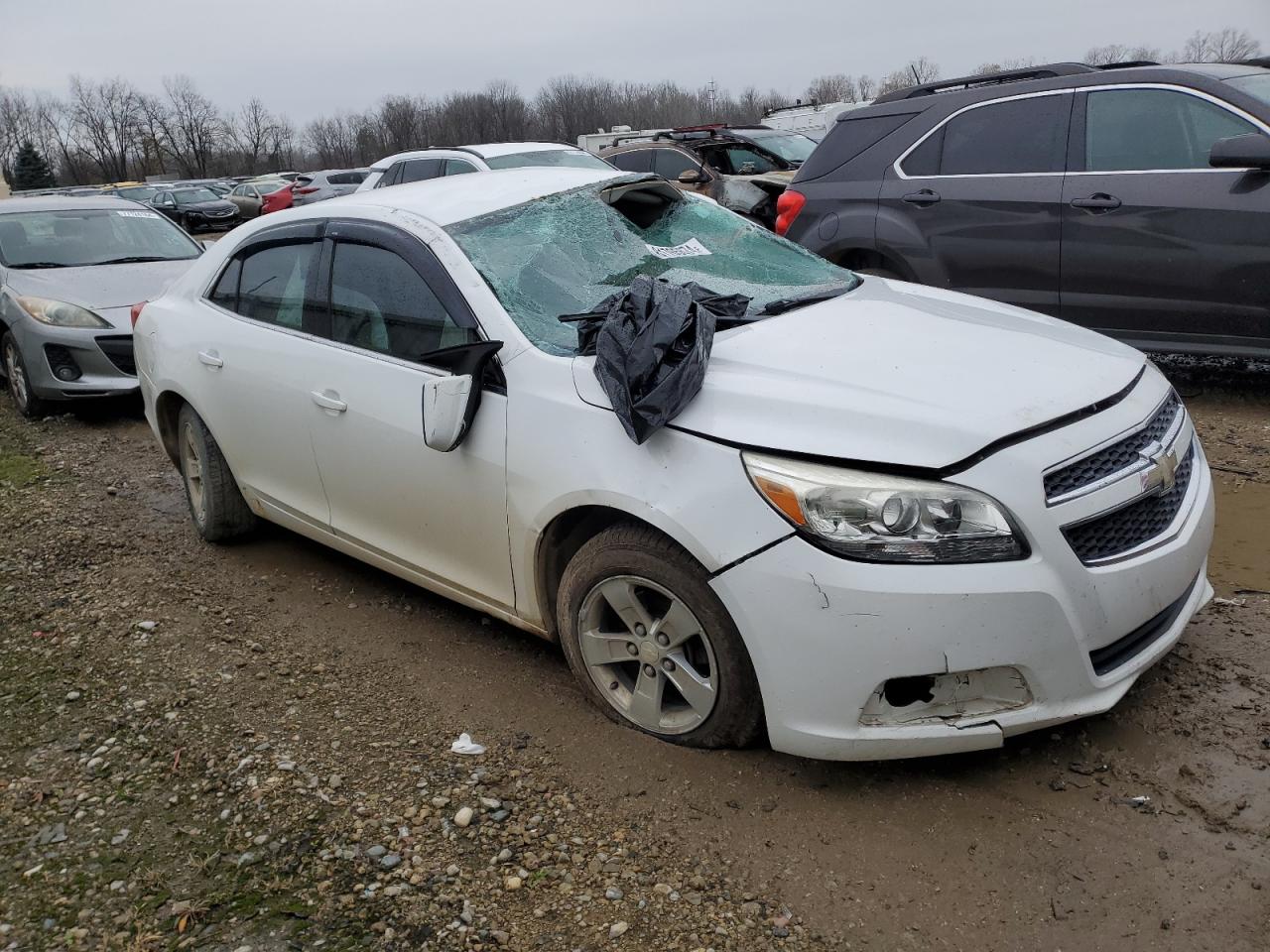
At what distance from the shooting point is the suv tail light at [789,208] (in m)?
6.89

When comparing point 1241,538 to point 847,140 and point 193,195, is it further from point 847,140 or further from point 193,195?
point 193,195

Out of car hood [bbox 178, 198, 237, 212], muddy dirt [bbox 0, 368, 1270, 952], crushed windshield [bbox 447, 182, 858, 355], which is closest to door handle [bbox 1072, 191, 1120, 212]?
muddy dirt [bbox 0, 368, 1270, 952]

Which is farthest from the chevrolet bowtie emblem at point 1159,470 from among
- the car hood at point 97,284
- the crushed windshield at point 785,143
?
the crushed windshield at point 785,143

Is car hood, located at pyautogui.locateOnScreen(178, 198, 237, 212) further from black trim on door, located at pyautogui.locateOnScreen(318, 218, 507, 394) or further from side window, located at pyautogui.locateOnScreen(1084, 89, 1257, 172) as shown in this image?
black trim on door, located at pyautogui.locateOnScreen(318, 218, 507, 394)

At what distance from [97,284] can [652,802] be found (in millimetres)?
7072

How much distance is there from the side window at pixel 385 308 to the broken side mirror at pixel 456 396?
13 centimetres

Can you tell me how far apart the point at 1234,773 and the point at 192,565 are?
422 centimetres

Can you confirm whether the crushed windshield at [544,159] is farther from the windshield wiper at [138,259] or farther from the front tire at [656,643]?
the front tire at [656,643]

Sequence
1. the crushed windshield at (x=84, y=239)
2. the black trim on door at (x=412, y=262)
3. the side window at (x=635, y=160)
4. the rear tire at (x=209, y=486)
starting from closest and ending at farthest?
the black trim on door at (x=412, y=262) → the rear tire at (x=209, y=486) → the crushed windshield at (x=84, y=239) → the side window at (x=635, y=160)

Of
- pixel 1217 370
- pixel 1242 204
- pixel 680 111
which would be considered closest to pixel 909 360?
pixel 1242 204

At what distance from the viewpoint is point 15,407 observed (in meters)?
8.34

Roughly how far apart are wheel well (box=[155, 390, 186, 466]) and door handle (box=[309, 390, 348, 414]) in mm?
1353

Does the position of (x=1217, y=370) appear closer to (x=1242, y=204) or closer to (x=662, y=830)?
(x=1242, y=204)

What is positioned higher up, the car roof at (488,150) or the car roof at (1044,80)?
the car roof at (1044,80)
